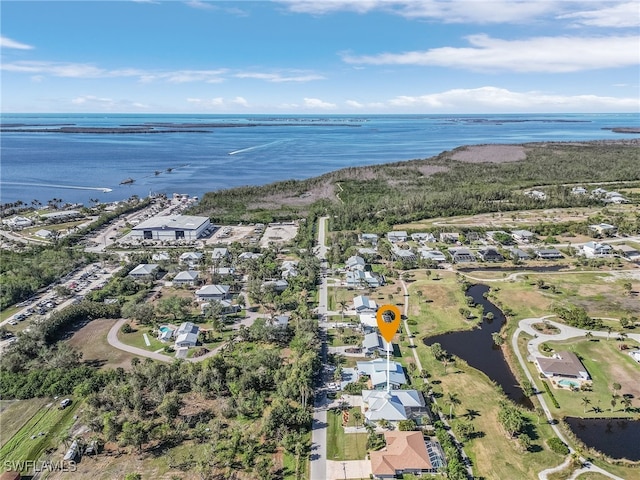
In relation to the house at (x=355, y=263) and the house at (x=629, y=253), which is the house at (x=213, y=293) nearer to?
the house at (x=355, y=263)

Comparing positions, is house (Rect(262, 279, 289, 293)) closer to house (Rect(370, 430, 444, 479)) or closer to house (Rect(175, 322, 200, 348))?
house (Rect(175, 322, 200, 348))

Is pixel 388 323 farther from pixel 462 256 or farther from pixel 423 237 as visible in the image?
pixel 423 237

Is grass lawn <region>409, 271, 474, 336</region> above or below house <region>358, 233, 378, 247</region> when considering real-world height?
below

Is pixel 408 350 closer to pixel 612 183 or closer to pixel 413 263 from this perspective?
pixel 413 263

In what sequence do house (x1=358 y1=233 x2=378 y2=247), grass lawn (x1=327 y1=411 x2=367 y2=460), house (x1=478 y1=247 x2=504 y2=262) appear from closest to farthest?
grass lawn (x1=327 y1=411 x2=367 y2=460) < house (x1=478 y1=247 x2=504 y2=262) < house (x1=358 y1=233 x2=378 y2=247)

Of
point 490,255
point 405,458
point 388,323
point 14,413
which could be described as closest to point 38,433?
point 14,413

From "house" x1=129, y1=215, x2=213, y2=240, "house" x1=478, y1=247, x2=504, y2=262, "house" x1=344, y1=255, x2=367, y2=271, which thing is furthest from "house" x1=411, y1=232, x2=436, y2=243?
"house" x1=129, y1=215, x2=213, y2=240

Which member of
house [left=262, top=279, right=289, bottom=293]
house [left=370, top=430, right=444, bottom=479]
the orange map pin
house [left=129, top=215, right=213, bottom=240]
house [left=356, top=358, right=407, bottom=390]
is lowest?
house [left=370, top=430, right=444, bottom=479]
